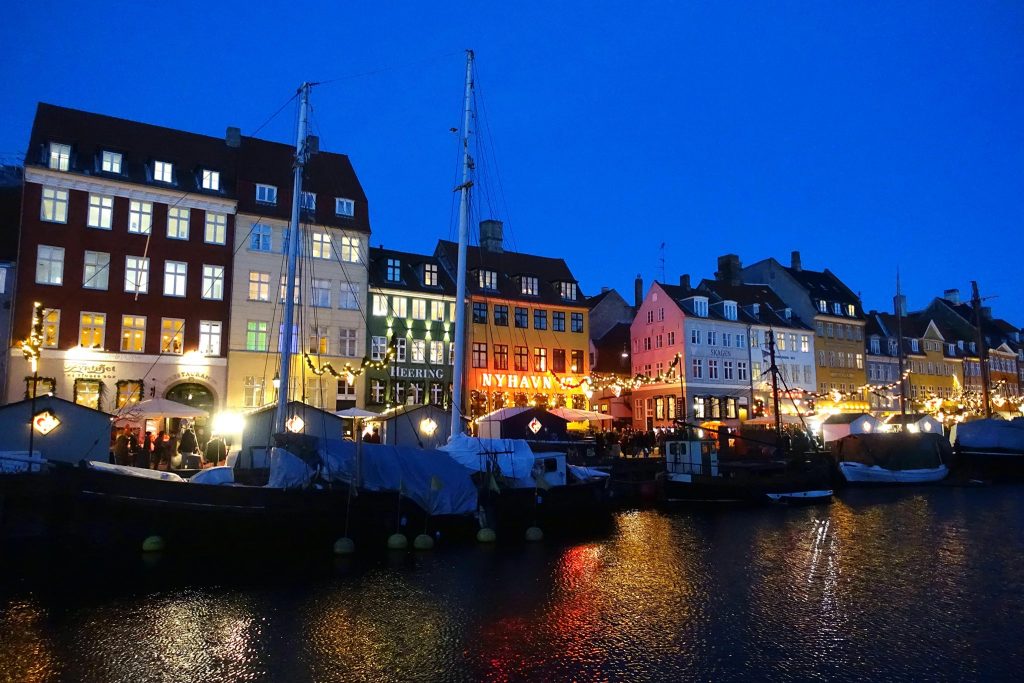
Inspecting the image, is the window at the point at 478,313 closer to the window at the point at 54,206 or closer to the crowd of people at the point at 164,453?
the crowd of people at the point at 164,453

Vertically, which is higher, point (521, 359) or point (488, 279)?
point (488, 279)

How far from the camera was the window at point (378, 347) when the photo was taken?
1907 inches

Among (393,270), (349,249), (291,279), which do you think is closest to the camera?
(291,279)

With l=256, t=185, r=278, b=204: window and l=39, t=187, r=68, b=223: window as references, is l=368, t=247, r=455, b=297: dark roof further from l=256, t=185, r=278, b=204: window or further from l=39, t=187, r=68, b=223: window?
l=39, t=187, r=68, b=223: window

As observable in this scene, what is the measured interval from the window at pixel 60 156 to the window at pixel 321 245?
536 inches

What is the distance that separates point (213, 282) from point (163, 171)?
6.94m

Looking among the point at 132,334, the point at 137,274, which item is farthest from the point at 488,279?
the point at 132,334

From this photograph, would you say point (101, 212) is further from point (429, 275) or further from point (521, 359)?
point (521, 359)

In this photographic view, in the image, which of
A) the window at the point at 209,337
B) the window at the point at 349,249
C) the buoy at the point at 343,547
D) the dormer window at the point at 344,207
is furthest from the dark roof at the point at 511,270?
the buoy at the point at 343,547

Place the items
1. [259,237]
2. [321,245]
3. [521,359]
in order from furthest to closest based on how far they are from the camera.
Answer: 1. [521,359]
2. [321,245]
3. [259,237]

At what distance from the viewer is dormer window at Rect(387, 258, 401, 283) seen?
50719 millimetres

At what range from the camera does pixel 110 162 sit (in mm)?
40906

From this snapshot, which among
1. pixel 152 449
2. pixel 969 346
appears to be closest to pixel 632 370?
pixel 152 449

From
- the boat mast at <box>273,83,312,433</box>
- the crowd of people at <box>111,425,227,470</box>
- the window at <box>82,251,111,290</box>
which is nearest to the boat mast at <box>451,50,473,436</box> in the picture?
the boat mast at <box>273,83,312,433</box>
